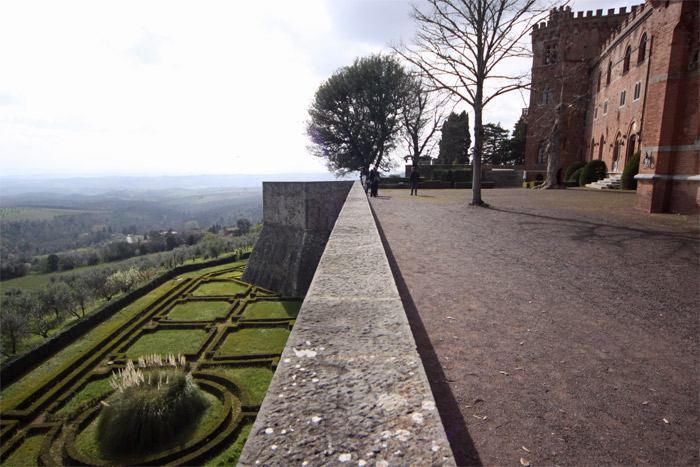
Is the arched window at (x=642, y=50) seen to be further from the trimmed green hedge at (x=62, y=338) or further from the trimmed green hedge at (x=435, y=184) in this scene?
the trimmed green hedge at (x=62, y=338)

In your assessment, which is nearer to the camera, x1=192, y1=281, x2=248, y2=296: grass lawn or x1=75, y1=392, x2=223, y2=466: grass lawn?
x1=75, y1=392, x2=223, y2=466: grass lawn

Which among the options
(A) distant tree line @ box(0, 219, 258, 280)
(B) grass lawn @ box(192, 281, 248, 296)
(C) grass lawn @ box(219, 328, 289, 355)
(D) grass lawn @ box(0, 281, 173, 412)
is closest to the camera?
(D) grass lawn @ box(0, 281, 173, 412)

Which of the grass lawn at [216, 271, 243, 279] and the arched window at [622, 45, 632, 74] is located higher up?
the arched window at [622, 45, 632, 74]

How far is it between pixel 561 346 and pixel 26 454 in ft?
37.8

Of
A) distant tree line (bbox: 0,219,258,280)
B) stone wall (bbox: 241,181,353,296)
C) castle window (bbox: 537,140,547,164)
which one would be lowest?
distant tree line (bbox: 0,219,258,280)

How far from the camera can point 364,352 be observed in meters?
1.63

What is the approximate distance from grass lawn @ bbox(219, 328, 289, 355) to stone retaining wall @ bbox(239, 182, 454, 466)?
458 inches

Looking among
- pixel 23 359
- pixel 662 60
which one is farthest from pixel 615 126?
pixel 23 359

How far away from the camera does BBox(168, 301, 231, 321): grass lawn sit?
1646 cm

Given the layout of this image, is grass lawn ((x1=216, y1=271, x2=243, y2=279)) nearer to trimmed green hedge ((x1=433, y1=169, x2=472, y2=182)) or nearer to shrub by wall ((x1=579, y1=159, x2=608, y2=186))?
trimmed green hedge ((x1=433, y1=169, x2=472, y2=182))

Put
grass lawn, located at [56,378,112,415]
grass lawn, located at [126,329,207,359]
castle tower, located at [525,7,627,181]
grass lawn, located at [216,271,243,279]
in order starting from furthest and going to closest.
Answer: castle tower, located at [525,7,627,181] → grass lawn, located at [216,271,243,279] → grass lawn, located at [126,329,207,359] → grass lawn, located at [56,378,112,415]

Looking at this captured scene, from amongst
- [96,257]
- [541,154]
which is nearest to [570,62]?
[541,154]

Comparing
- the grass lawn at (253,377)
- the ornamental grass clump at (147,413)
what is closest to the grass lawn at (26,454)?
the ornamental grass clump at (147,413)

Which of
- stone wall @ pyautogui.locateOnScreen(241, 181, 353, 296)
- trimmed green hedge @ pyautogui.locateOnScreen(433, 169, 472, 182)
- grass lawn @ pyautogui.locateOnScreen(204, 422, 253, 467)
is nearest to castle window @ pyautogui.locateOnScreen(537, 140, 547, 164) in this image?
trimmed green hedge @ pyautogui.locateOnScreen(433, 169, 472, 182)
